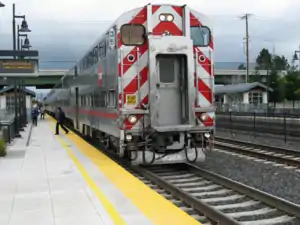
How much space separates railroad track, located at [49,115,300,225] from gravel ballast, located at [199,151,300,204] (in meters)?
0.75

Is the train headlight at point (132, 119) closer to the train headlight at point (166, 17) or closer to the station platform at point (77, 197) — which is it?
the station platform at point (77, 197)

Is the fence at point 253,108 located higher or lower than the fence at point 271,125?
higher

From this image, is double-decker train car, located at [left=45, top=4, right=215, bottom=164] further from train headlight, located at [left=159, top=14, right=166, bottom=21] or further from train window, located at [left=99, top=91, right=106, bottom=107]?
train window, located at [left=99, top=91, right=106, bottom=107]

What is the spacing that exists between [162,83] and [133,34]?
141cm

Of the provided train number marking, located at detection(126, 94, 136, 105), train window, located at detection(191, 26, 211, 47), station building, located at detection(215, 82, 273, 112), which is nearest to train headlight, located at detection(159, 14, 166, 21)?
train window, located at detection(191, 26, 211, 47)

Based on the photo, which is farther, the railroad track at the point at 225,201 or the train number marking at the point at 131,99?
the train number marking at the point at 131,99

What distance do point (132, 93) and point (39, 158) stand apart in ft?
15.2

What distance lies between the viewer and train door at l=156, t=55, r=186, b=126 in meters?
11.5

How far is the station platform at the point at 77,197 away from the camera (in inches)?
266

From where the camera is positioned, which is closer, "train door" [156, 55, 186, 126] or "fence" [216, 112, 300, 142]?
"train door" [156, 55, 186, 126]

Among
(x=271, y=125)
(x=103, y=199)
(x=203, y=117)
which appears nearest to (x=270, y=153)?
(x=203, y=117)

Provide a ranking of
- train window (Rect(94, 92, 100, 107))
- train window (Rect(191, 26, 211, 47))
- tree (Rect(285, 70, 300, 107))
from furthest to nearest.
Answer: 1. tree (Rect(285, 70, 300, 107))
2. train window (Rect(94, 92, 100, 107))
3. train window (Rect(191, 26, 211, 47))

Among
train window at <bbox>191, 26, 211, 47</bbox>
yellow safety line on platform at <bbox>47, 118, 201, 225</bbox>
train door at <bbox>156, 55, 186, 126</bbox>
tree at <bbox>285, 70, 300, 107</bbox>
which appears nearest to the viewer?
yellow safety line on platform at <bbox>47, 118, 201, 225</bbox>

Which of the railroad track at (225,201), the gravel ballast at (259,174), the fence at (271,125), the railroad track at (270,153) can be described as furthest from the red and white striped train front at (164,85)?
the fence at (271,125)
